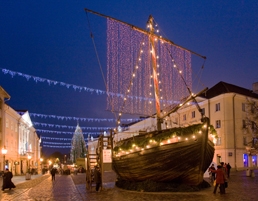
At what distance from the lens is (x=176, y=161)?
53.0ft

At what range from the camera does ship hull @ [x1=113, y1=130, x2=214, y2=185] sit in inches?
625

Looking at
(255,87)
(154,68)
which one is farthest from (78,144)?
(154,68)

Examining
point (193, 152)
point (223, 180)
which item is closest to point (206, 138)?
point (193, 152)

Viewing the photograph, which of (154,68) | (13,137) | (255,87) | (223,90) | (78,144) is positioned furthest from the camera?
(78,144)

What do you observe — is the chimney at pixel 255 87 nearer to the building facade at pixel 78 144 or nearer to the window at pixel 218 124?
the window at pixel 218 124

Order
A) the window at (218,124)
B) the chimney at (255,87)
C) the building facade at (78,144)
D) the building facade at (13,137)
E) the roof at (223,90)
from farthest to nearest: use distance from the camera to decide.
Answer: the building facade at (78,144), the chimney at (255,87), the roof at (223,90), the window at (218,124), the building facade at (13,137)

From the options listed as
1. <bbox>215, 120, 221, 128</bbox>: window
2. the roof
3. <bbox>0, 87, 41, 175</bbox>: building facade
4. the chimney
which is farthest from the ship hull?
the chimney

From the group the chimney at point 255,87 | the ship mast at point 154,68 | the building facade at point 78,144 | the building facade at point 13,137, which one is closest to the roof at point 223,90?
the chimney at point 255,87

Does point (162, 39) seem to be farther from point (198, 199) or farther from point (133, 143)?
point (198, 199)

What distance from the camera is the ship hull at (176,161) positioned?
15884mm

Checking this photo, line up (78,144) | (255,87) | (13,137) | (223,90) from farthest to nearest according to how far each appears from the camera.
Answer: (78,144) < (255,87) < (13,137) < (223,90)

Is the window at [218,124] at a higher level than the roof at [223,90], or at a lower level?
lower

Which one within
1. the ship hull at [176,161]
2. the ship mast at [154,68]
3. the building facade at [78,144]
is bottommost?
the building facade at [78,144]

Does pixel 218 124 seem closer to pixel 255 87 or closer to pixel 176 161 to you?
pixel 255 87
